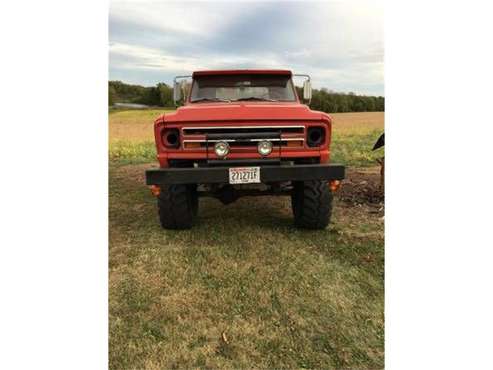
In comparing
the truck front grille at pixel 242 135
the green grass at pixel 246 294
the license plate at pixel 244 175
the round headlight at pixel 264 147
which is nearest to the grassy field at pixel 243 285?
the green grass at pixel 246 294

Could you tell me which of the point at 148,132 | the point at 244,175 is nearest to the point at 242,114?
the point at 244,175

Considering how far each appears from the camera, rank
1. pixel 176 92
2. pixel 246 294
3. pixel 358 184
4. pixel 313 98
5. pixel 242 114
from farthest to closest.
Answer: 1. pixel 358 184
2. pixel 313 98
3. pixel 176 92
4. pixel 242 114
5. pixel 246 294

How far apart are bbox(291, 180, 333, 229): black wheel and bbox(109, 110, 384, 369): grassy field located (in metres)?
0.12

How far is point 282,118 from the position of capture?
2828 millimetres

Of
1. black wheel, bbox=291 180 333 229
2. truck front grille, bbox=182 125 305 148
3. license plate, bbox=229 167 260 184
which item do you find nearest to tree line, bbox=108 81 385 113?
truck front grille, bbox=182 125 305 148

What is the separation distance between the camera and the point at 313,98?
3.60 m

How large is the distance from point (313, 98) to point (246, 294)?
2040mm

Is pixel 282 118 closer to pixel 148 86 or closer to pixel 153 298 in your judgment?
pixel 148 86

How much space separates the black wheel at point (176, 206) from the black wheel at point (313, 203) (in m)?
0.92

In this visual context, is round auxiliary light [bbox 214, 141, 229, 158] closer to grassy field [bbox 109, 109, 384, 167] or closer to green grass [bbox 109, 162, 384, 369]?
grassy field [bbox 109, 109, 384, 167]

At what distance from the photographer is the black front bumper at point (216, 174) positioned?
8.93 ft

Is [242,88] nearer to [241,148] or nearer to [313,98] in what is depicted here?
[313,98]

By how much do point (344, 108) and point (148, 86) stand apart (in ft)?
5.28

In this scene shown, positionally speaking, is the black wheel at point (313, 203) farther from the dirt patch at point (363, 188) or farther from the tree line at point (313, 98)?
the dirt patch at point (363, 188)
